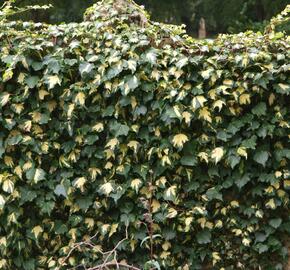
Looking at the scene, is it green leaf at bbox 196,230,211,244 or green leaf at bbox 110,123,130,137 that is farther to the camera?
green leaf at bbox 196,230,211,244

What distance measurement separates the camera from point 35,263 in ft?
12.8

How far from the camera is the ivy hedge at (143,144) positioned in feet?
11.9

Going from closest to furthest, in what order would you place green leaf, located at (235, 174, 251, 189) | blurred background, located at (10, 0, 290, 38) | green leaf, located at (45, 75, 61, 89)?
green leaf, located at (45, 75, 61, 89) → green leaf, located at (235, 174, 251, 189) → blurred background, located at (10, 0, 290, 38)

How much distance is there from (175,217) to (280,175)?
0.86 m

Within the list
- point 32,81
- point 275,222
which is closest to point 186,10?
point 32,81

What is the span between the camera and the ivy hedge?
3635 millimetres

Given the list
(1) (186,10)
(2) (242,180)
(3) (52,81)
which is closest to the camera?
(3) (52,81)

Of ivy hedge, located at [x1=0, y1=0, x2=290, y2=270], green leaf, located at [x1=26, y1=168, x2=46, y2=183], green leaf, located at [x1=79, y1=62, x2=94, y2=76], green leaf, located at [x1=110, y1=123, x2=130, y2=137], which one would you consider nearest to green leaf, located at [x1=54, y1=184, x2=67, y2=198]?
ivy hedge, located at [x1=0, y1=0, x2=290, y2=270]

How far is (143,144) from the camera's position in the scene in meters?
3.72

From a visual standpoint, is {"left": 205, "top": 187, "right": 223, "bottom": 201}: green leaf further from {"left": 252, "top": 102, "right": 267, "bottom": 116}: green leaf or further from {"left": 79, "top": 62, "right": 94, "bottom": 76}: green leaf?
{"left": 79, "top": 62, "right": 94, "bottom": 76}: green leaf

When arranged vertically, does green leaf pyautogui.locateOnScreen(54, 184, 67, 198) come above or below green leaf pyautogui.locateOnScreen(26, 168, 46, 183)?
below

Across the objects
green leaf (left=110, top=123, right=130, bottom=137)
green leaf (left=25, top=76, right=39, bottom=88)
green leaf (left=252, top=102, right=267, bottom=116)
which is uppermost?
green leaf (left=25, top=76, right=39, bottom=88)

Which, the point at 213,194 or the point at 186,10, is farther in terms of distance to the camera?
the point at 186,10

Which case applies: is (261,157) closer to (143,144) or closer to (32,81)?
(143,144)
